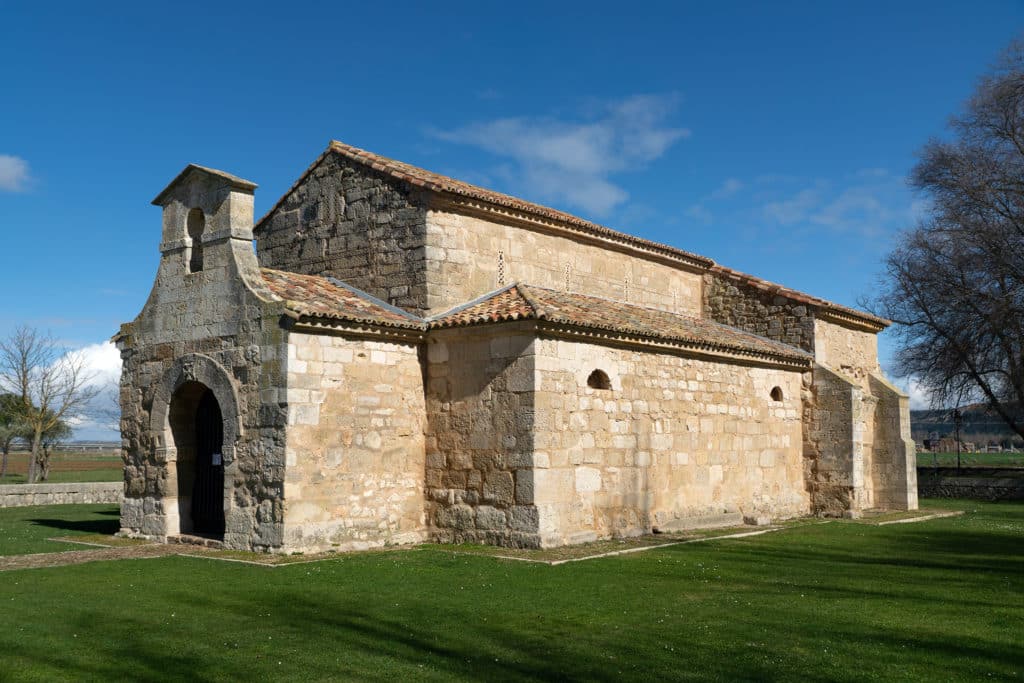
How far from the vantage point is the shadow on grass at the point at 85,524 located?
16078 millimetres

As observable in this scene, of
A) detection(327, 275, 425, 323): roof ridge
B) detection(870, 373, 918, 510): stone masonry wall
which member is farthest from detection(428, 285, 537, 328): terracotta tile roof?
detection(870, 373, 918, 510): stone masonry wall

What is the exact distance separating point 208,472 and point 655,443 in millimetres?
7309

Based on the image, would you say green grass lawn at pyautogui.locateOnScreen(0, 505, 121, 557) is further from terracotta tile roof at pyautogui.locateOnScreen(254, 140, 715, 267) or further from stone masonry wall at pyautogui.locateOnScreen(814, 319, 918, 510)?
stone masonry wall at pyautogui.locateOnScreen(814, 319, 918, 510)

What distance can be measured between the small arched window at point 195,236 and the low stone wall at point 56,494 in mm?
10384

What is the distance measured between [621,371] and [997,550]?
20.3ft

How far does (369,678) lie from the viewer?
6.26 metres

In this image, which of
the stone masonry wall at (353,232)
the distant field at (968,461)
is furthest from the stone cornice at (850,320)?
the distant field at (968,461)

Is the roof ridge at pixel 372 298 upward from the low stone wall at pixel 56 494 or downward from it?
upward

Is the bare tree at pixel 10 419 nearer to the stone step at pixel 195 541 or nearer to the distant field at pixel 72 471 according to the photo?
the distant field at pixel 72 471

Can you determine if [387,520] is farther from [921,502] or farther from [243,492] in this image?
[921,502]

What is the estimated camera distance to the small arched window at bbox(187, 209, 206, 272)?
1433 cm

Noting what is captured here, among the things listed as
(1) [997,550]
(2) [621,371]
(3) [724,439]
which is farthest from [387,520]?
(1) [997,550]

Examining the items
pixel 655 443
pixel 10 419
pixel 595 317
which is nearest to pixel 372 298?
pixel 595 317

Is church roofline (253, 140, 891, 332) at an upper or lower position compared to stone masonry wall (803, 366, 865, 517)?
upper
